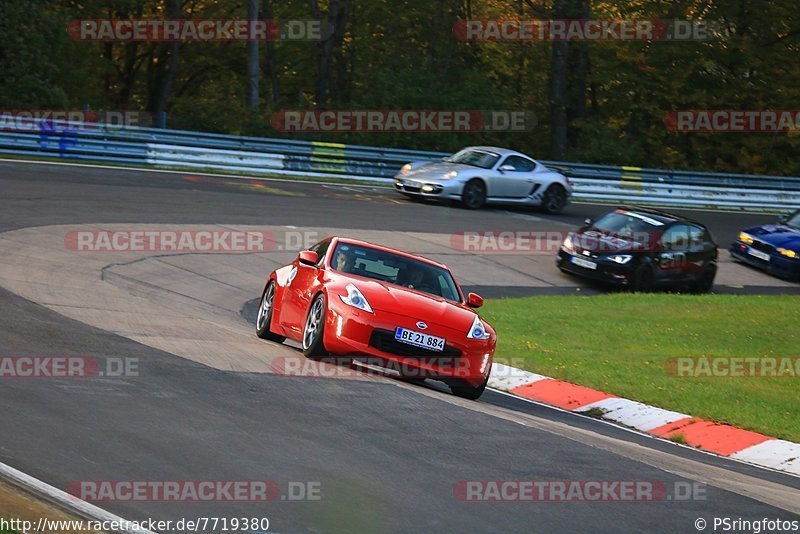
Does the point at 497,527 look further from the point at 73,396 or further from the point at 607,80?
the point at 607,80

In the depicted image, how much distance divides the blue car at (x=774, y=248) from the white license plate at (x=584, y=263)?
19.7 ft

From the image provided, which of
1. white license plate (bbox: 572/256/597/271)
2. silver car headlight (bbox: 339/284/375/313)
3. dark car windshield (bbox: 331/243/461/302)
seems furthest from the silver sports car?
silver car headlight (bbox: 339/284/375/313)

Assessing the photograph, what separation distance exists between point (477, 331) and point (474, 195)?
1724 centimetres

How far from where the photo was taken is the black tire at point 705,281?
74.0ft

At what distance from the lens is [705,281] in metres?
22.7

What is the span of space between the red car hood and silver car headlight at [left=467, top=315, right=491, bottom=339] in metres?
0.04

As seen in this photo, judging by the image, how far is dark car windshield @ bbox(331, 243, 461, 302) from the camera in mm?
11562

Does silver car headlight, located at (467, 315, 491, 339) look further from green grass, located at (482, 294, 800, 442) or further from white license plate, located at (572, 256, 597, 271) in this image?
white license plate, located at (572, 256, 597, 271)

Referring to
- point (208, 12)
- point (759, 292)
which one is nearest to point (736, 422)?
point (759, 292)

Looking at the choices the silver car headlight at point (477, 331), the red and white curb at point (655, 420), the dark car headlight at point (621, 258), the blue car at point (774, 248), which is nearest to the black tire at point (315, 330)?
the silver car headlight at point (477, 331)

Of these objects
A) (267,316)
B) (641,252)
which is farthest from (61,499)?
(641,252)

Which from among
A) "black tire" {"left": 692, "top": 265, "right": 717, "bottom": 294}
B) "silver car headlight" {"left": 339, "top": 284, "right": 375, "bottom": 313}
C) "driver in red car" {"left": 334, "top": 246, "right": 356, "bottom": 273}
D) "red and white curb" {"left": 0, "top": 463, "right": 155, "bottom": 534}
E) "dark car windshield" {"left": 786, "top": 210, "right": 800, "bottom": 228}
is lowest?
"black tire" {"left": 692, "top": 265, "right": 717, "bottom": 294}

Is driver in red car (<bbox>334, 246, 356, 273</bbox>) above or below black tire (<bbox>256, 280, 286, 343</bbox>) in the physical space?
above

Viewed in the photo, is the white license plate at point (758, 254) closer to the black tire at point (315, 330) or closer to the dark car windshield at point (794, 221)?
the dark car windshield at point (794, 221)
